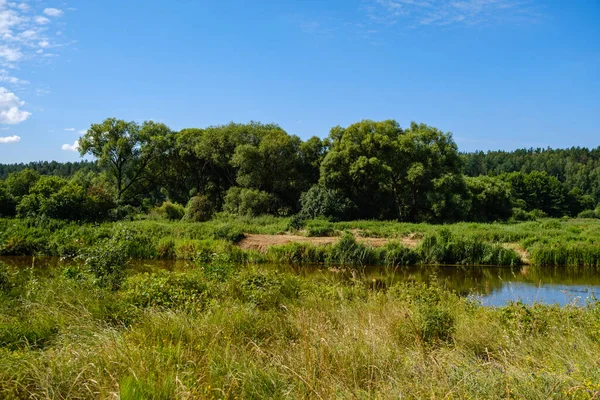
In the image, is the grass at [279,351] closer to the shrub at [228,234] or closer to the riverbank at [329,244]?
the riverbank at [329,244]

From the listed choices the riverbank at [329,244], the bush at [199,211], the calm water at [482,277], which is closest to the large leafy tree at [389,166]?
the riverbank at [329,244]

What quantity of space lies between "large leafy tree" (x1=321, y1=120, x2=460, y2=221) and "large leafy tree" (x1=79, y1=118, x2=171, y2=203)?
1651 centimetres

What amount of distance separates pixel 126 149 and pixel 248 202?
13.7 m

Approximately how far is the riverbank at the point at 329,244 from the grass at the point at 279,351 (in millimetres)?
13188

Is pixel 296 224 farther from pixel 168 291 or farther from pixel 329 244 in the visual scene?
pixel 168 291

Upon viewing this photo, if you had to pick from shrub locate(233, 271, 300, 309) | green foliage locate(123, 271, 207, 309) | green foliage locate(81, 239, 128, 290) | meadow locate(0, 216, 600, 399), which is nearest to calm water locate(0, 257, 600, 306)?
shrub locate(233, 271, 300, 309)

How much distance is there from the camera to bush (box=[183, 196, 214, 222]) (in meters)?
34.4

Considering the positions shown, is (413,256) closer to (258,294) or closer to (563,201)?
(258,294)

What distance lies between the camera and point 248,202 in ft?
113

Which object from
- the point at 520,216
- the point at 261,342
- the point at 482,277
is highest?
the point at 261,342

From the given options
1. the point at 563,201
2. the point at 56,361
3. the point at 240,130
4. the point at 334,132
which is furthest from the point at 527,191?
the point at 56,361

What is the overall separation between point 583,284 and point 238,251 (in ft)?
50.0

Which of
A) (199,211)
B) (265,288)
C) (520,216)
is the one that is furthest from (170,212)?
(520,216)

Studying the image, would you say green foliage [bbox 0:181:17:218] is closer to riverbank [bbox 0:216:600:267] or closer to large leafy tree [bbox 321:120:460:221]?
riverbank [bbox 0:216:600:267]
